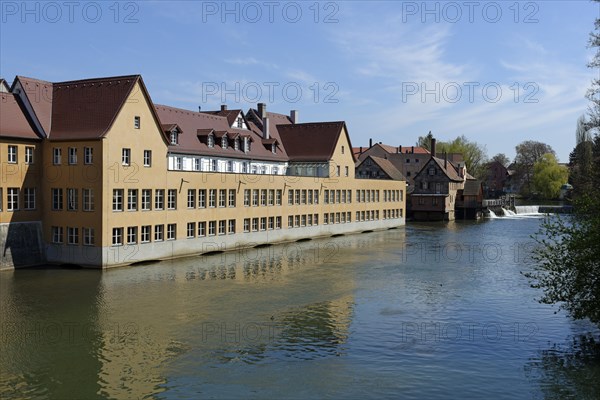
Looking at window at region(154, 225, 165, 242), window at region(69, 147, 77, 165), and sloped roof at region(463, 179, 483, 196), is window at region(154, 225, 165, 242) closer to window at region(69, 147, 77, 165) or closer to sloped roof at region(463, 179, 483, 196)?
window at region(69, 147, 77, 165)

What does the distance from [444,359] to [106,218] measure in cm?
2447

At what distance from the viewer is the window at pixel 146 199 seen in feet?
134

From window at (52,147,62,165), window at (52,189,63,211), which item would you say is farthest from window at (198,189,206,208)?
window at (52,147,62,165)

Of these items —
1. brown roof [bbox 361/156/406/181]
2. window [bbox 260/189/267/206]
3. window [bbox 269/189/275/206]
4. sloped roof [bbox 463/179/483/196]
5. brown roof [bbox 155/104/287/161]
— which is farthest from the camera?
sloped roof [bbox 463/179/483/196]

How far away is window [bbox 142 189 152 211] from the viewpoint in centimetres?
4072

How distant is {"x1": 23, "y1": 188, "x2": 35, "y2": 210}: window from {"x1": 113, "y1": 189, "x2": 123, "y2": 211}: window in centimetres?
565

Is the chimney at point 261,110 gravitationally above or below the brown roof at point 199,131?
above

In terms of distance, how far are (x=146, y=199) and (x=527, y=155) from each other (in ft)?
485

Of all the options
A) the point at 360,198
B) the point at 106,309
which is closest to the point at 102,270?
the point at 106,309

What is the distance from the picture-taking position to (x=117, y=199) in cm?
3859

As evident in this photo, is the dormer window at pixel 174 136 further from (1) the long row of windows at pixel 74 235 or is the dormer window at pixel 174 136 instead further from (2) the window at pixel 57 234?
(1) the long row of windows at pixel 74 235

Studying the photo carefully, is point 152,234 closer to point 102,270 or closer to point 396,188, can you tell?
point 102,270

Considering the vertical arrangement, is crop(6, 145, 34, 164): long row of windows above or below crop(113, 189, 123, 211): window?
above

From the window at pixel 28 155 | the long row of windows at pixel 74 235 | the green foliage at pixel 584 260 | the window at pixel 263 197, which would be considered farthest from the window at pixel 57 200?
the green foliage at pixel 584 260
